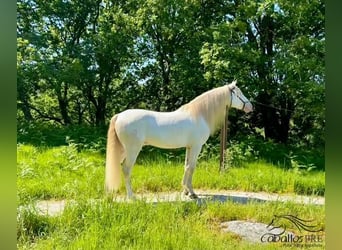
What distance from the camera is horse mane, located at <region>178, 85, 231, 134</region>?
2588 mm

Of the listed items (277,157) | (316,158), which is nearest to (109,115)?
(277,157)

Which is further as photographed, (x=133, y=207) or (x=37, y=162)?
(x=37, y=162)

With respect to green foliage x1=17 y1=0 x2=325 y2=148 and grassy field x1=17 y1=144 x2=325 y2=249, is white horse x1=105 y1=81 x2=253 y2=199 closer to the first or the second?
grassy field x1=17 y1=144 x2=325 y2=249

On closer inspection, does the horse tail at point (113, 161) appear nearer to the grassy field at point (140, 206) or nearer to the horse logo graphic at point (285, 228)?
the grassy field at point (140, 206)

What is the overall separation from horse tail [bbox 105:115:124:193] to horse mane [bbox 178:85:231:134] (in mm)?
517

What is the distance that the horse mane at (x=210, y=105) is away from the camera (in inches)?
102

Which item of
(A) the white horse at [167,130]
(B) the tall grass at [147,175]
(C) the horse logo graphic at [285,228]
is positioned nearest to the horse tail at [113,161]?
(A) the white horse at [167,130]

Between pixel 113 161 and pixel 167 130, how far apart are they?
42 centimetres

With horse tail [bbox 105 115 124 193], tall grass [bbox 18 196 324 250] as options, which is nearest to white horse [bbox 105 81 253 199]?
horse tail [bbox 105 115 124 193]

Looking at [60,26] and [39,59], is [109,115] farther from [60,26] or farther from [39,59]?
[60,26]

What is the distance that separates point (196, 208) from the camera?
222cm
